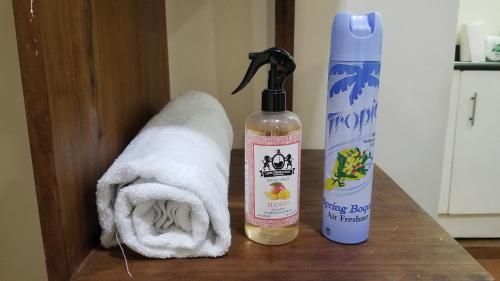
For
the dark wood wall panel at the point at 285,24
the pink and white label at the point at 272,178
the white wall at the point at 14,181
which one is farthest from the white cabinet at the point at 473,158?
the white wall at the point at 14,181

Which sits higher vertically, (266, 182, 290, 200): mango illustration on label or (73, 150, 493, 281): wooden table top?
(266, 182, 290, 200): mango illustration on label

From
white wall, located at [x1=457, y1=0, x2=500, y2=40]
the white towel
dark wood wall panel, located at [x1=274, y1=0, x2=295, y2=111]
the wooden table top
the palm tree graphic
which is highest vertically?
white wall, located at [x1=457, y1=0, x2=500, y2=40]

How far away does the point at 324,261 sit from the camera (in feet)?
1.24

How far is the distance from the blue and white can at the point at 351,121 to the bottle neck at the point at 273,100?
47 millimetres

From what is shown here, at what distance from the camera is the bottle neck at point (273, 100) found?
400mm

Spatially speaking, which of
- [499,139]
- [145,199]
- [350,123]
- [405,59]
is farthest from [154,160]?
[499,139]

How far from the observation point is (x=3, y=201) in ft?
2.08

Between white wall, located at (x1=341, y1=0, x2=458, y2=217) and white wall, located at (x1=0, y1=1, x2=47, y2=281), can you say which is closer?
white wall, located at (x1=0, y1=1, x2=47, y2=281)

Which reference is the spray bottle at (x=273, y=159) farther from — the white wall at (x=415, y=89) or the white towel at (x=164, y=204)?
the white wall at (x=415, y=89)

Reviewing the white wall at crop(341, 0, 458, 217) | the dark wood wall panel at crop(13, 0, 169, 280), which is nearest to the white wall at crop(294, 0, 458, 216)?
the white wall at crop(341, 0, 458, 217)

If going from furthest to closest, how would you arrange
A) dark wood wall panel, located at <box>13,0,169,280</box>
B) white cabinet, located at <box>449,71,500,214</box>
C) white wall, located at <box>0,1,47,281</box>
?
1. white cabinet, located at <box>449,71,500,214</box>
2. white wall, located at <box>0,1,47,281</box>
3. dark wood wall panel, located at <box>13,0,169,280</box>

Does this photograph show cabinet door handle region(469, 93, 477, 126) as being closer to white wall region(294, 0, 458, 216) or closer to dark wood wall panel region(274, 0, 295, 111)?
white wall region(294, 0, 458, 216)

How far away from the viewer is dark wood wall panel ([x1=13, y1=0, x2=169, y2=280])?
304mm

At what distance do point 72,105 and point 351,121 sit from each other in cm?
25
